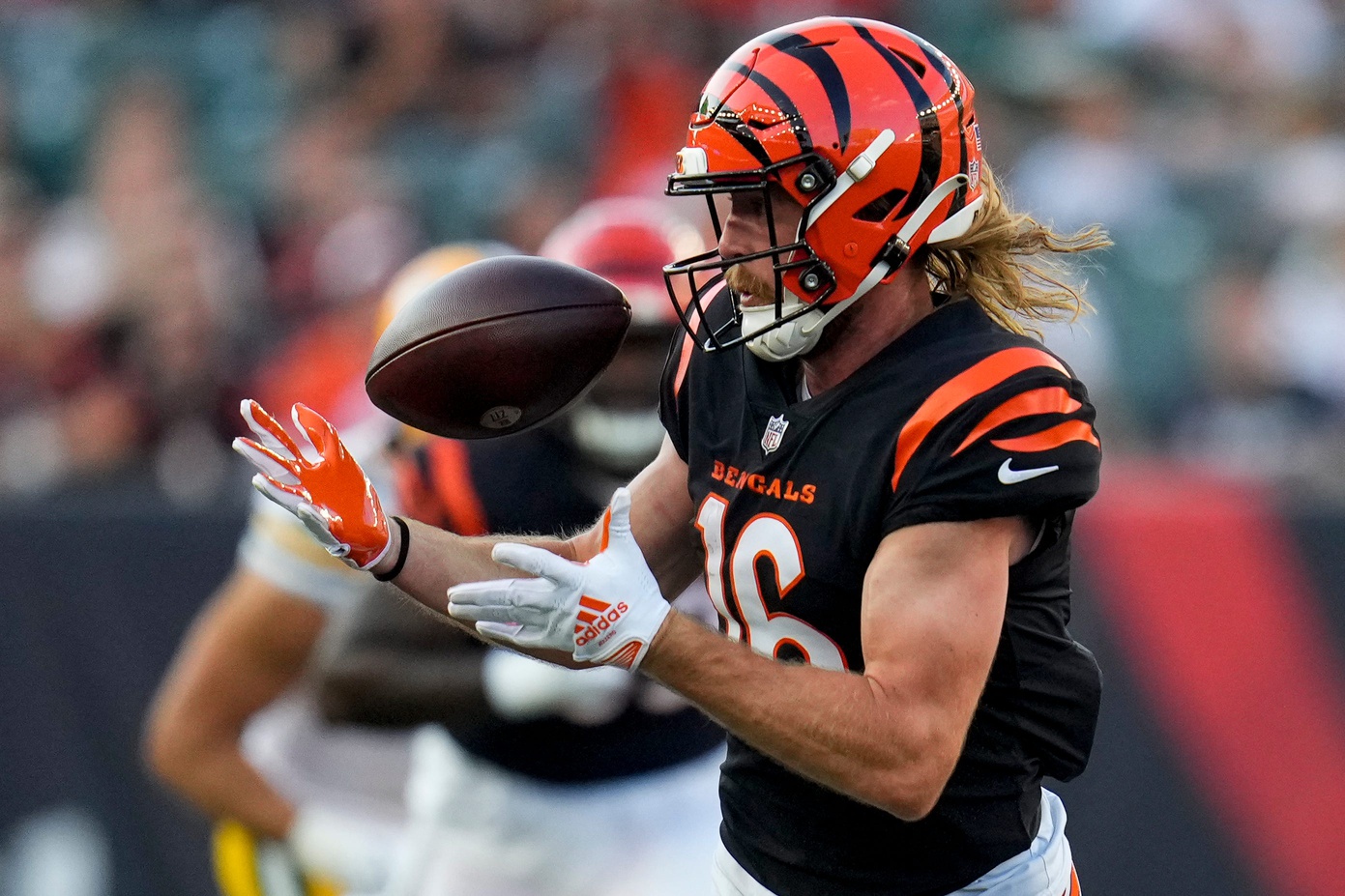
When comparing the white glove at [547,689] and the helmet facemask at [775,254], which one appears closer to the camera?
the helmet facemask at [775,254]

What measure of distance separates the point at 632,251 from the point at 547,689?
96 cm

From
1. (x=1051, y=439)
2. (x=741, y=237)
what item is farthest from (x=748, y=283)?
(x=1051, y=439)

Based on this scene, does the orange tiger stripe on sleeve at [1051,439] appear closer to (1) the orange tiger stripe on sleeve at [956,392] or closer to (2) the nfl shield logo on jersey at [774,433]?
(1) the orange tiger stripe on sleeve at [956,392]

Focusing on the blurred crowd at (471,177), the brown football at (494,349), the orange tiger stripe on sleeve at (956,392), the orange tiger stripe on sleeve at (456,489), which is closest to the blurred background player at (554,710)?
the orange tiger stripe on sleeve at (456,489)

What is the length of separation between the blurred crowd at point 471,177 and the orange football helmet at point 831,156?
10.0 ft

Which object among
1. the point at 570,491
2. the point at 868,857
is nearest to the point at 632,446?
the point at 570,491

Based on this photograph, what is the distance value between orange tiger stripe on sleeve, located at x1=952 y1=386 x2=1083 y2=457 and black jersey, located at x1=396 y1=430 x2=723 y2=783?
4.93 ft

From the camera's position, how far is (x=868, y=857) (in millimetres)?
2205

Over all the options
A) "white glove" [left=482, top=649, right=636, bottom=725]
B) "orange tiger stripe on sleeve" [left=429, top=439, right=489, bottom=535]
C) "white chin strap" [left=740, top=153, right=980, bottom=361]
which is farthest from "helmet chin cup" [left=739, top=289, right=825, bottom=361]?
"orange tiger stripe on sleeve" [left=429, top=439, right=489, bottom=535]

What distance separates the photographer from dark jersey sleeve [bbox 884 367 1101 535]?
6.55ft

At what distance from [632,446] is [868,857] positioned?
55.0 inches

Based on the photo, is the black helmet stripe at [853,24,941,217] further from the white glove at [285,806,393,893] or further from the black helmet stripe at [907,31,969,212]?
the white glove at [285,806,393,893]

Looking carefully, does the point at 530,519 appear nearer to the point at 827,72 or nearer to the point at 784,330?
the point at 784,330

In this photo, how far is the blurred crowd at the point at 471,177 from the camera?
5484 mm
